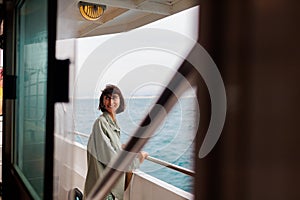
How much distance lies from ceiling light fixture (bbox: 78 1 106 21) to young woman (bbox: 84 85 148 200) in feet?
2.91

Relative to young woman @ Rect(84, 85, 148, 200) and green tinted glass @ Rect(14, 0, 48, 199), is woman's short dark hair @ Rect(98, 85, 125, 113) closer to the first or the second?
young woman @ Rect(84, 85, 148, 200)

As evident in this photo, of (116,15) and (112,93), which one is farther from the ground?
(116,15)

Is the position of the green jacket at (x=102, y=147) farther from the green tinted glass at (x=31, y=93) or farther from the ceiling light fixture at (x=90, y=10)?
the ceiling light fixture at (x=90, y=10)

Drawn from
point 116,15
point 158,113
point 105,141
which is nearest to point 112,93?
point 105,141

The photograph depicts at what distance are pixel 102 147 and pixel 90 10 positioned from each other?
1389 mm

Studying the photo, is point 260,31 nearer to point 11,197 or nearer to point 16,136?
point 16,136

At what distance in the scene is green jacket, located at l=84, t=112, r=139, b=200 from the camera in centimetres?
242

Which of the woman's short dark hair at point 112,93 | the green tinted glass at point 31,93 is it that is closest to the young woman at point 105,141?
the woman's short dark hair at point 112,93

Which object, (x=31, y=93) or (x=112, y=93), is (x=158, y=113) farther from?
(x=112, y=93)

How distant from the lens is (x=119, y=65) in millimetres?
2850

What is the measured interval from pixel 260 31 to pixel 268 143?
109 mm

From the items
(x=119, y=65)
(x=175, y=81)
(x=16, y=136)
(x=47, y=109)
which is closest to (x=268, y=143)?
(x=175, y=81)

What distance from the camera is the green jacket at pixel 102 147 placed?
2.42 meters

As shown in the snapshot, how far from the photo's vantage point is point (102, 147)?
2.42 meters
